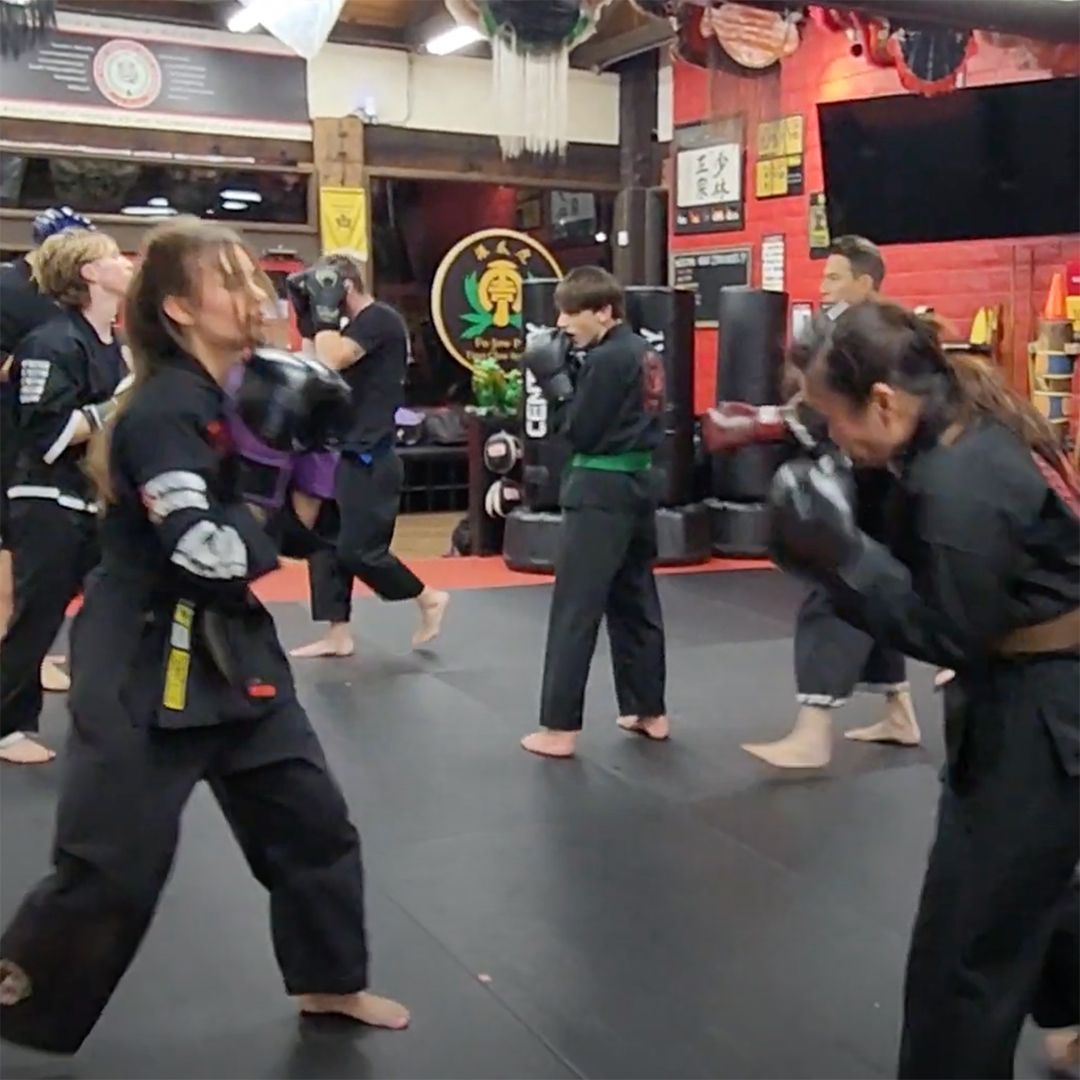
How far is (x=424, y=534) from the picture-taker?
8.89 metres

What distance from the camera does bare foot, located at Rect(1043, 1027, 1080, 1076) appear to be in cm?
207

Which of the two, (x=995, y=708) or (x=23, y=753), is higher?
(x=995, y=708)

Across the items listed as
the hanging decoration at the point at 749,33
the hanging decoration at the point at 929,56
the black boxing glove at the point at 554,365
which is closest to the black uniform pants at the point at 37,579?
the black boxing glove at the point at 554,365

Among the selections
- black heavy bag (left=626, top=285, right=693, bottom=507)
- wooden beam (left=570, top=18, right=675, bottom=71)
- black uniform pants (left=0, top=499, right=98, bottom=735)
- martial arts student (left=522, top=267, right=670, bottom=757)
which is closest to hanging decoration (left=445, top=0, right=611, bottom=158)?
martial arts student (left=522, top=267, right=670, bottom=757)

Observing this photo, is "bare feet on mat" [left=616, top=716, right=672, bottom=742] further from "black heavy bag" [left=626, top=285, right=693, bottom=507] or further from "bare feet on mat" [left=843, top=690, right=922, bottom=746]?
"black heavy bag" [left=626, top=285, right=693, bottom=507]

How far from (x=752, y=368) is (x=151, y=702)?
5430 mm

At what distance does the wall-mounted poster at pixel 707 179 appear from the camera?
8.34 metres

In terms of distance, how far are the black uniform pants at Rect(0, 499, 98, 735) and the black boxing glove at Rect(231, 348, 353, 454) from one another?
1595 millimetres

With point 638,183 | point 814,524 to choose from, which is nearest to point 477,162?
point 638,183

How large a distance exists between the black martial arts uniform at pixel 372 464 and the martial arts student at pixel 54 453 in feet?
3.65

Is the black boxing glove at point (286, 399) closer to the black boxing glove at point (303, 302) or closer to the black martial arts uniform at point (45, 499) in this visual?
the black martial arts uniform at point (45, 499)

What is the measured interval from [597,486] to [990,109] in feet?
10.7

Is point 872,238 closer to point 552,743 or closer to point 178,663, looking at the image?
point 552,743

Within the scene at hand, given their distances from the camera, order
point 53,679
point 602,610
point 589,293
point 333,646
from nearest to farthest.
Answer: point 589,293 < point 602,610 < point 53,679 < point 333,646
